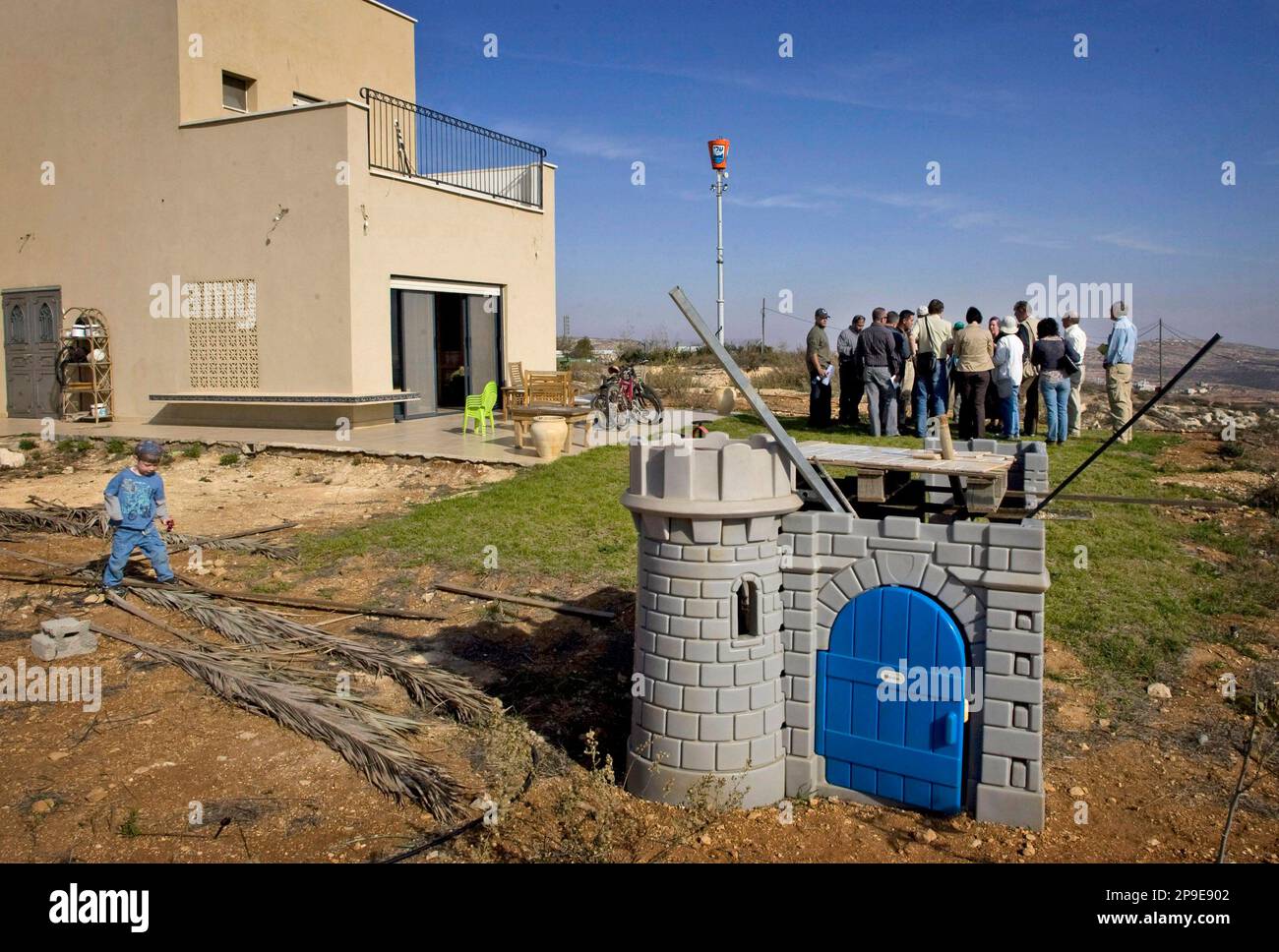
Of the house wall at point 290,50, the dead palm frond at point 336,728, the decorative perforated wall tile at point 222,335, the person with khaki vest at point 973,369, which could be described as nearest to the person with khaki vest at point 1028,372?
the person with khaki vest at point 973,369

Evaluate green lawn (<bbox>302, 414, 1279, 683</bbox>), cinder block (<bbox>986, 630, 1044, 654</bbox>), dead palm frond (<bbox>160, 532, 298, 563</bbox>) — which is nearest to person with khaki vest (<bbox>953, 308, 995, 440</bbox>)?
green lawn (<bbox>302, 414, 1279, 683</bbox>)

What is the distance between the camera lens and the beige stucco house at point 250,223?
14867mm

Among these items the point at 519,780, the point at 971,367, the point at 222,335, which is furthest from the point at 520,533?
the point at 222,335

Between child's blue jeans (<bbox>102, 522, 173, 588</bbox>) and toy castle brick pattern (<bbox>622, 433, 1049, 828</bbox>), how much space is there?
4.76 meters

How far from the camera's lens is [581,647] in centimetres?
688

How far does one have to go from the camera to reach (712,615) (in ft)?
14.9

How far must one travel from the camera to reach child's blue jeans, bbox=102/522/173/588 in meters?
7.62

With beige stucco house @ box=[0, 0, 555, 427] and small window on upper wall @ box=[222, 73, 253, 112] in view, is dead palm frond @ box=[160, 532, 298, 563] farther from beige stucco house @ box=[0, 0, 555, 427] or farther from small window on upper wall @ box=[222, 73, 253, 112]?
small window on upper wall @ box=[222, 73, 253, 112]

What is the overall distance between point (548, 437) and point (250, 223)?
21.7 ft

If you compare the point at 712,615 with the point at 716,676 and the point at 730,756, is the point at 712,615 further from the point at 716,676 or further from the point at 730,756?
the point at 730,756

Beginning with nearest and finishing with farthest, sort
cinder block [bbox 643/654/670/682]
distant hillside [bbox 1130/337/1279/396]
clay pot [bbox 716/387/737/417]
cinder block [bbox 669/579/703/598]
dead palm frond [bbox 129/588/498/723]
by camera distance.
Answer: cinder block [bbox 669/579/703/598] < cinder block [bbox 643/654/670/682] < dead palm frond [bbox 129/588/498/723] < clay pot [bbox 716/387/737/417] < distant hillside [bbox 1130/337/1279/396]

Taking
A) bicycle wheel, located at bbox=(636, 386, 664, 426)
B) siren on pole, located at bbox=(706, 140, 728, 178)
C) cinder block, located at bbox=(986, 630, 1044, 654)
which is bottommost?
cinder block, located at bbox=(986, 630, 1044, 654)
